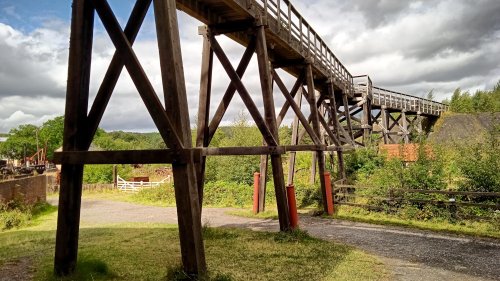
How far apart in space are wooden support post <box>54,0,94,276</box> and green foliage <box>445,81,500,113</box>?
46947 millimetres

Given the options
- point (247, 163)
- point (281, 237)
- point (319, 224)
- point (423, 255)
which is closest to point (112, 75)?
point (281, 237)

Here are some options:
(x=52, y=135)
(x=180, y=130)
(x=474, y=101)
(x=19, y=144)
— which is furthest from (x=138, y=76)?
(x=19, y=144)

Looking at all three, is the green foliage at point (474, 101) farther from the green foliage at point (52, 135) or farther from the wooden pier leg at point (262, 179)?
the green foliage at point (52, 135)

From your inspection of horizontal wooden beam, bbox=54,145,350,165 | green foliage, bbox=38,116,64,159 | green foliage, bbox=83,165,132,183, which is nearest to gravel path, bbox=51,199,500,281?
horizontal wooden beam, bbox=54,145,350,165

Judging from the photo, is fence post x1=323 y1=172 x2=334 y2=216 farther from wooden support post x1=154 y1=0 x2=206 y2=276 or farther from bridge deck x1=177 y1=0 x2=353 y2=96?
wooden support post x1=154 y1=0 x2=206 y2=276

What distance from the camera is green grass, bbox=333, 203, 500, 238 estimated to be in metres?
9.31

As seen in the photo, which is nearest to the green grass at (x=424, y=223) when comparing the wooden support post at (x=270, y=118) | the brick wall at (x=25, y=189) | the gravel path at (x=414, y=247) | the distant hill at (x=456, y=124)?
the gravel path at (x=414, y=247)

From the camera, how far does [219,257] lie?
625 cm

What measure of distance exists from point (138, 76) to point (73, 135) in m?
1.48

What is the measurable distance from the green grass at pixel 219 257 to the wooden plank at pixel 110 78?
2.26 meters

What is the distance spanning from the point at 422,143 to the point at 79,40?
445 inches

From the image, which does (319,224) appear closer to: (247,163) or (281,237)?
(281,237)

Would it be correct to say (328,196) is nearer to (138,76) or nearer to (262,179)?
(262,179)

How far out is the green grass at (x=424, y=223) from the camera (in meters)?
9.31
